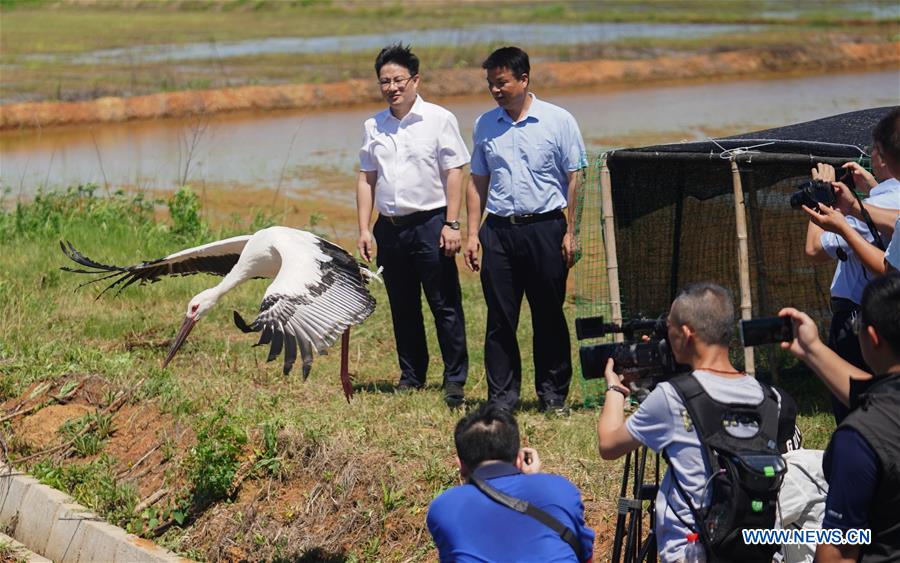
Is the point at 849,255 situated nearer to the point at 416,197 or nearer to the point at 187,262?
the point at 416,197

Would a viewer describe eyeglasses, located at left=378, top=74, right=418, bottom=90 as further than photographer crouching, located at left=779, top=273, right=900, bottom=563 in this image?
Yes

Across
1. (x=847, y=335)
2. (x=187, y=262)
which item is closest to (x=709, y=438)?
(x=847, y=335)

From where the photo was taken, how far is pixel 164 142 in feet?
64.8

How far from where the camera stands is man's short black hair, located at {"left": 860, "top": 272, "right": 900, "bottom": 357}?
3.13 metres

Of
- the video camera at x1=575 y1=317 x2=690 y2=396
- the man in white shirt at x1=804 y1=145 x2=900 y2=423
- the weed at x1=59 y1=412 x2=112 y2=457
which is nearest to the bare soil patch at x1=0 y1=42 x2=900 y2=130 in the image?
the weed at x1=59 y1=412 x2=112 y2=457

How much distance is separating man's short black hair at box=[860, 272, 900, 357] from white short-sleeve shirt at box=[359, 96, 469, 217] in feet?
12.5

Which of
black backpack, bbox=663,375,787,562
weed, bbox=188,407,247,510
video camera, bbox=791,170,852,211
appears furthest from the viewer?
weed, bbox=188,407,247,510

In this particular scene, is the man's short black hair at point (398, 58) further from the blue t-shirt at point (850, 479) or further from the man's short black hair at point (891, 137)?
the blue t-shirt at point (850, 479)

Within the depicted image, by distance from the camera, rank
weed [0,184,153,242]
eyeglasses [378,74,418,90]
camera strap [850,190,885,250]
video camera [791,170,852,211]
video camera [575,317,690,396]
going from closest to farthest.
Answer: video camera [575,317,690,396] → video camera [791,170,852,211] → camera strap [850,190,885,250] → eyeglasses [378,74,418,90] → weed [0,184,153,242]

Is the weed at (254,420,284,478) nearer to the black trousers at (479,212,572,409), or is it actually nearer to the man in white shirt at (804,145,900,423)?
the black trousers at (479,212,572,409)

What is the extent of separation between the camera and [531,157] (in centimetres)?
630

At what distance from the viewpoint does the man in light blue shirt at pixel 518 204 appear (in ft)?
20.7

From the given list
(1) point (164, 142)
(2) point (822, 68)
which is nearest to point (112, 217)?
(1) point (164, 142)

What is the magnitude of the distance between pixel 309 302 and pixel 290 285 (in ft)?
0.44
